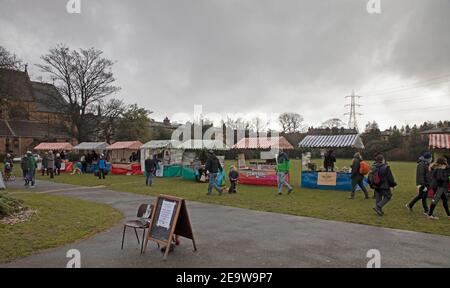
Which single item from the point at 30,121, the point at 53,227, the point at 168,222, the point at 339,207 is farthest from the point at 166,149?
the point at 30,121

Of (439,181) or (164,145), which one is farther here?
(164,145)

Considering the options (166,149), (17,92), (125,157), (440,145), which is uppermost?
(17,92)

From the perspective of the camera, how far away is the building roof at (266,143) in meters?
23.1

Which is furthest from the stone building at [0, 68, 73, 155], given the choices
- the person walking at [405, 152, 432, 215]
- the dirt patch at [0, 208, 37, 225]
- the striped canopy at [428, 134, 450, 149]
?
the person walking at [405, 152, 432, 215]

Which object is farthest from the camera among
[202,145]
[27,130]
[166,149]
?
[27,130]

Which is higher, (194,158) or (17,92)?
(17,92)

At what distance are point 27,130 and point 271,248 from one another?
249 ft

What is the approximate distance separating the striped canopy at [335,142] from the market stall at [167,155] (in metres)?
9.94

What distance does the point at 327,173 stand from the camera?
56.9 ft

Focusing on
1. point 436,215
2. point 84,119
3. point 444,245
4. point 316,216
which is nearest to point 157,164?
point 316,216

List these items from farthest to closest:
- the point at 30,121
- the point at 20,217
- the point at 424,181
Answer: the point at 30,121 → the point at 424,181 → the point at 20,217

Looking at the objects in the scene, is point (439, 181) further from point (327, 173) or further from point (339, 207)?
point (327, 173)
